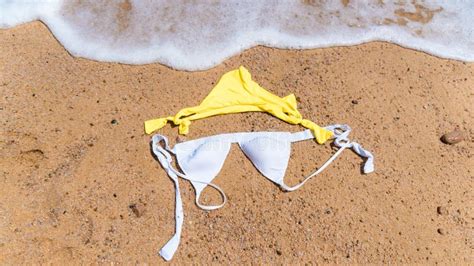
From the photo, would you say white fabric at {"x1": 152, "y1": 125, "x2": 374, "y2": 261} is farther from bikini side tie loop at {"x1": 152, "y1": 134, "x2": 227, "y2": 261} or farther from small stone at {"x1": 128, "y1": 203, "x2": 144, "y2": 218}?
small stone at {"x1": 128, "y1": 203, "x2": 144, "y2": 218}

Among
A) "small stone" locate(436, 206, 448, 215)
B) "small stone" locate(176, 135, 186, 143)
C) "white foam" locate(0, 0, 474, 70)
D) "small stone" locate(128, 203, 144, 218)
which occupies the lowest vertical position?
"small stone" locate(128, 203, 144, 218)

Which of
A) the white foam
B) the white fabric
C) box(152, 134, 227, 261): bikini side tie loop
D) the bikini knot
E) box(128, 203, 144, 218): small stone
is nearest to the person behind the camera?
box(152, 134, 227, 261): bikini side tie loop

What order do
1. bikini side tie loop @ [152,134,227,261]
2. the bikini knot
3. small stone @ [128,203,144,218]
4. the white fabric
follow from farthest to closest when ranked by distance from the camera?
1. the bikini knot
2. the white fabric
3. small stone @ [128,203,144,218]
4. bikini side tie loop @ [152,134,227,261]

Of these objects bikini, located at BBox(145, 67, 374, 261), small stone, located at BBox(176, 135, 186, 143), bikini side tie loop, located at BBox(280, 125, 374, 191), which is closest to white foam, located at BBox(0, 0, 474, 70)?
bikini, located at BBox(145, 67, 374, 261)

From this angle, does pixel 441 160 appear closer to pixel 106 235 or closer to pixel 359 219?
pixel 359 219

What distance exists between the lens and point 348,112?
3.91 m

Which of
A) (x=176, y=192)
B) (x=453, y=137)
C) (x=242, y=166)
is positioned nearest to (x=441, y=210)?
(x=453, y=137)

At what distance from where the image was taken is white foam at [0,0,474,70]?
173 inches

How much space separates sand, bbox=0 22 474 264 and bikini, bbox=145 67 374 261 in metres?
0.06

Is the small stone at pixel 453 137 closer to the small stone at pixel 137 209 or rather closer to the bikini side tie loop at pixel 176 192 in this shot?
the bikini side tie loop at pixel 176 192

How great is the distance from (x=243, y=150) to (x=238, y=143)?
79 millimetres

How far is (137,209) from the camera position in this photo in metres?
3.36

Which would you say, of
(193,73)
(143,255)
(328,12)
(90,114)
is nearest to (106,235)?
(143,255)

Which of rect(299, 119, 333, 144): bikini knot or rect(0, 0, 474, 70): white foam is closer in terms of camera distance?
rect(299, 119, 333, 144): bikini knot
